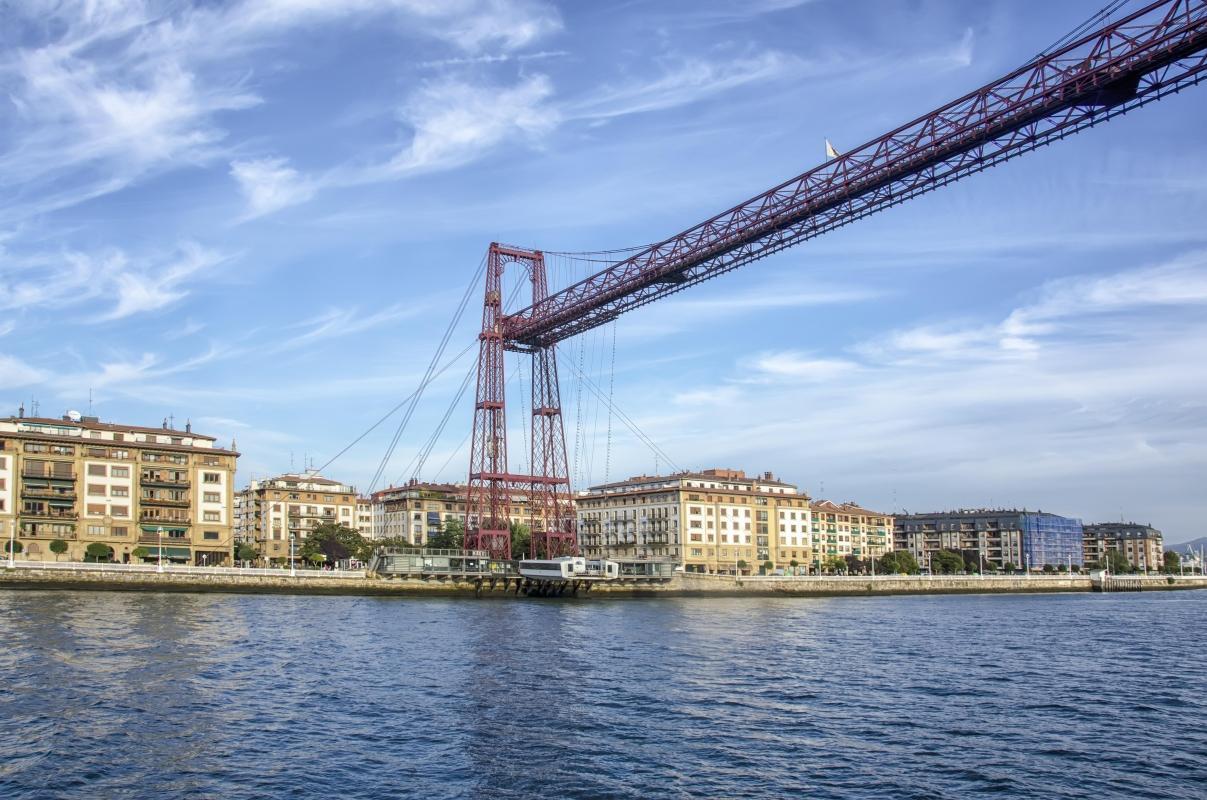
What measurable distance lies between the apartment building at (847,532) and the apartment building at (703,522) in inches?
519

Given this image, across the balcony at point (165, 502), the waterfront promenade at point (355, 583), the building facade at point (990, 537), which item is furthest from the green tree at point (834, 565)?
the balcony at point (165, 502)

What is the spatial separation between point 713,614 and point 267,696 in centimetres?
3967

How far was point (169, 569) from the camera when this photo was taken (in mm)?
69750

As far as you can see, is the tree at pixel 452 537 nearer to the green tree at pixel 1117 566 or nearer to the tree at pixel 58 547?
the tree at pixel 58 547

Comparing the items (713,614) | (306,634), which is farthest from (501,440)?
(306,634)

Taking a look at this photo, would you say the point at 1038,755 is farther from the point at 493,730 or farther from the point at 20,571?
the point at 20,571

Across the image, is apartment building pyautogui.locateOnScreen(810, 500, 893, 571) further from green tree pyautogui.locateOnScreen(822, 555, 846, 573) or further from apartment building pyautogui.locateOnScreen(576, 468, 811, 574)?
apartment building pyautogui.locateOnScreen(576, 468, 811, 574)

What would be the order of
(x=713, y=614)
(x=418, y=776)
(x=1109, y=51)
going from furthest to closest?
(x=713, y=614)
(x=1109, y=51)
(x=418, y=776)

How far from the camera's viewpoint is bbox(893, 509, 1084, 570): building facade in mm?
182250

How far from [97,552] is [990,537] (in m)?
156

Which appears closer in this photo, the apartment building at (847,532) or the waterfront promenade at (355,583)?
the waterfront promenade at (355,583)

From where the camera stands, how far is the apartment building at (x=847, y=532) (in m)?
144

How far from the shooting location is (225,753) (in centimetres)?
2039

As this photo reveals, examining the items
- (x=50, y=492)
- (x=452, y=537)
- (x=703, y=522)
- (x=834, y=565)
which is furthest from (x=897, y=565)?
(x=50, y=492)
